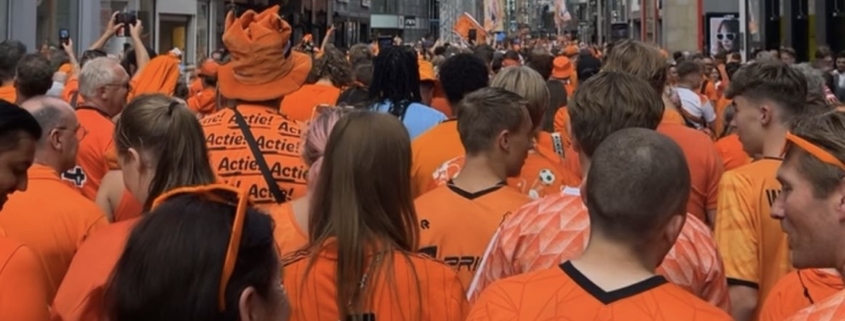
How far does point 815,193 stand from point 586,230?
805mm

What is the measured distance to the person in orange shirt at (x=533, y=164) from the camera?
6.25 m

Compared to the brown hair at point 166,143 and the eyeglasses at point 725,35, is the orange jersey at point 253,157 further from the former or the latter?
the eyeglasses at point 725,35

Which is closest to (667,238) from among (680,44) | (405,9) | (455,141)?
(455,141)

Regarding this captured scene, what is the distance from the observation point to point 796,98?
552 cm

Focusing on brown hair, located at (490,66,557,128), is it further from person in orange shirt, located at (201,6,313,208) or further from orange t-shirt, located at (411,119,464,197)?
person in orange shirt, located at (201,6,313,208)

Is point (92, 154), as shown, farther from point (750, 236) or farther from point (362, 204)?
point (750, 236)

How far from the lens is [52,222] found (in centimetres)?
504

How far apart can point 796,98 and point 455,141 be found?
1.86 metres

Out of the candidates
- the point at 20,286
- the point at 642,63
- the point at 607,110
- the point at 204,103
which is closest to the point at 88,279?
the point at 20,286

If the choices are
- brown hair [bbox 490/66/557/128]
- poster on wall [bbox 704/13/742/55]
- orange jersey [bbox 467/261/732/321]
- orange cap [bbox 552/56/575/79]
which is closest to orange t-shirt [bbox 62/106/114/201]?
brown hair [bbox 490/66/557/128]

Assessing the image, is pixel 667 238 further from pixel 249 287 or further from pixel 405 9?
pixel 405 9

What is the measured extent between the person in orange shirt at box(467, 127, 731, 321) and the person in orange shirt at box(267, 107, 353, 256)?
1271mm

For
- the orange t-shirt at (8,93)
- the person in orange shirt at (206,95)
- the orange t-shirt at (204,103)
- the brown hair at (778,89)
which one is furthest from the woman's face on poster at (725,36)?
the brown hair at (778,89)

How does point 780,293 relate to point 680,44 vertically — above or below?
below
